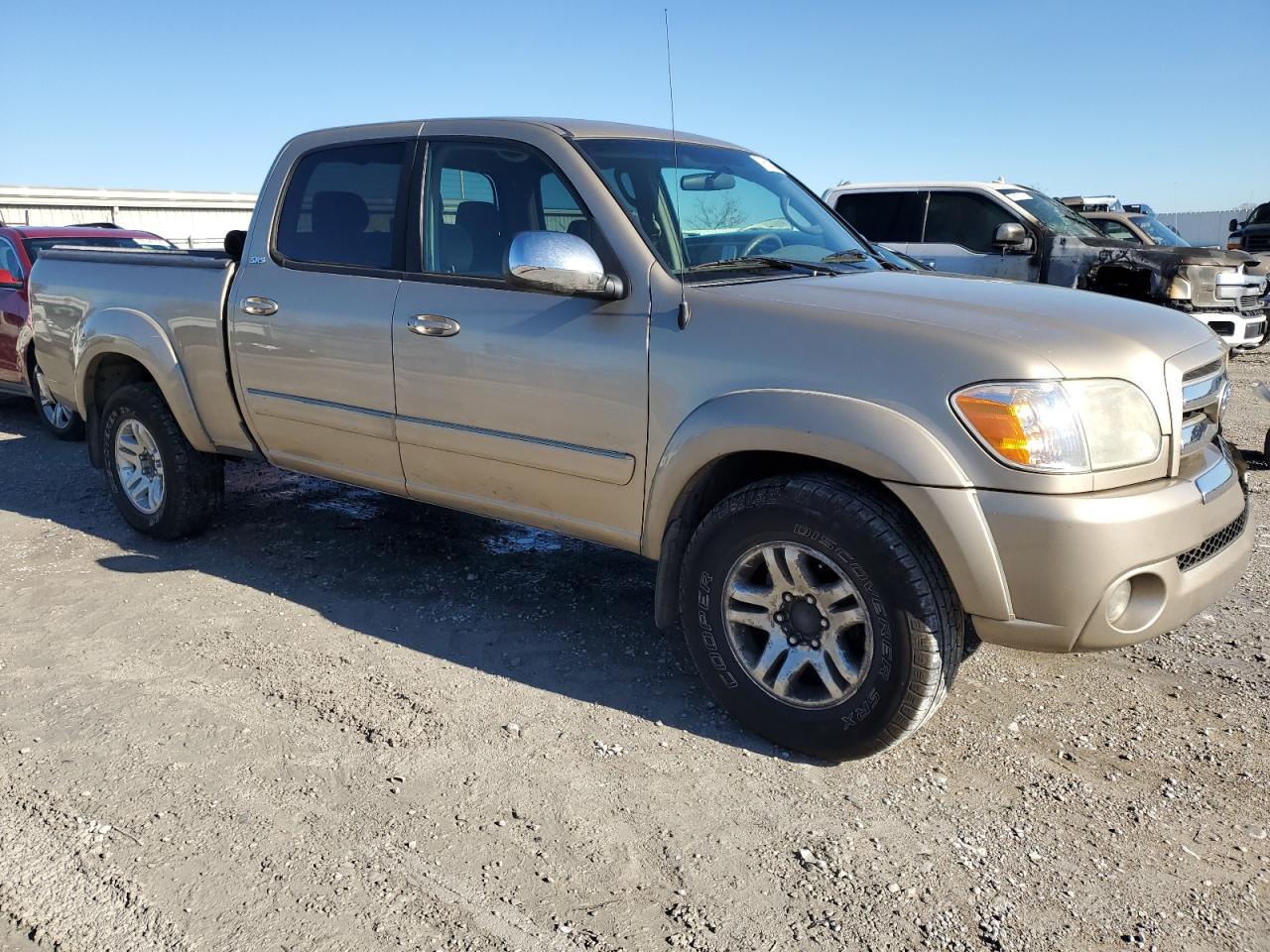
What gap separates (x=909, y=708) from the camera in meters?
3.07

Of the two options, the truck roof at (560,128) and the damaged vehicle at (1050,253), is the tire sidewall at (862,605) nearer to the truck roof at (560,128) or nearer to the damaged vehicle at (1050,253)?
the truck roof at (560,128)

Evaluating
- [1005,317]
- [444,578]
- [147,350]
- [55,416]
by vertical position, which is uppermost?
[1005,317]

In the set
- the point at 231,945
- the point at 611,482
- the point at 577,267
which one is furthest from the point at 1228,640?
the point at 231,945

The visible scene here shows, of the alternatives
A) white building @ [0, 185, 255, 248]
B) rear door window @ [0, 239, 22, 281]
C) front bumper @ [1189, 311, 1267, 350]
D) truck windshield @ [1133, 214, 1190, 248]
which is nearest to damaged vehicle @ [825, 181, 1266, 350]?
front bumper @ [1189, 311, 1267, 350]

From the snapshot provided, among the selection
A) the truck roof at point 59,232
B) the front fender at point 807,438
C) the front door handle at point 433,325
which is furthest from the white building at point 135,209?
the front fender at point 807,438

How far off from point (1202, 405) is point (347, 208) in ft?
10.9

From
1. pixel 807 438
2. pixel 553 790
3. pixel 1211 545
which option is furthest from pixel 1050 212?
pixel 553 790

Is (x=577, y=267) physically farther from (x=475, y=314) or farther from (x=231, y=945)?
(x=231, y=945)

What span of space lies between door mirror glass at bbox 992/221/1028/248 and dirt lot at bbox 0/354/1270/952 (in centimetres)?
608

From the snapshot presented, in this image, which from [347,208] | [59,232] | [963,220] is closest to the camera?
[347,208]

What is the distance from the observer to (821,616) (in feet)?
10.6

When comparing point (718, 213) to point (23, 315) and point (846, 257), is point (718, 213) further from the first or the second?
point (23, 315)

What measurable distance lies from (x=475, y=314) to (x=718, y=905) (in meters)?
2.23

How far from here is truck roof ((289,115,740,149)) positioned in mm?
4035
